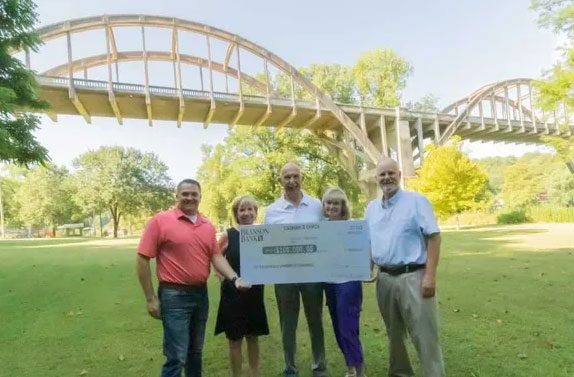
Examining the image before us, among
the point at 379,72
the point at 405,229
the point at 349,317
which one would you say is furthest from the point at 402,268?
the point at 379,72

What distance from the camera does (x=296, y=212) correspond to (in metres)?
3.93

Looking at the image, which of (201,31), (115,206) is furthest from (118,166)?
(201,31)

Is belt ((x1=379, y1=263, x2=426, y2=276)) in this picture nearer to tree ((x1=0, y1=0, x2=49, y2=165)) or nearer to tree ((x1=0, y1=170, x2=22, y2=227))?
tree ((x1=0, y1=0, x2=49, y2=165))

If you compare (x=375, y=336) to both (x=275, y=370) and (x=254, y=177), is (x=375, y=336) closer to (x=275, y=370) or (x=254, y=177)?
(x=275, y=370)

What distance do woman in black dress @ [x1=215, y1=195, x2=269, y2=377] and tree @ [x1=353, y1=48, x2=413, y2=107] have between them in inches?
1563

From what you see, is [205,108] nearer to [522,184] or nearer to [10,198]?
[522,184]

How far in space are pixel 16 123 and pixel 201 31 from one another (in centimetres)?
2009

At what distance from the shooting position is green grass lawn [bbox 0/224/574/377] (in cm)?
431

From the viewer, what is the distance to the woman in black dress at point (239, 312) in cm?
372

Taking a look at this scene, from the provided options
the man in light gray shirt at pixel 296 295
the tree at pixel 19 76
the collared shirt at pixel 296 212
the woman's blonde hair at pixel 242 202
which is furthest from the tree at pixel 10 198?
the man in light gray shirt at pixel 296 295

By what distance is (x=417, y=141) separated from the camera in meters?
32.8

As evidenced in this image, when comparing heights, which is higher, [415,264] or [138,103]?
[138,103]

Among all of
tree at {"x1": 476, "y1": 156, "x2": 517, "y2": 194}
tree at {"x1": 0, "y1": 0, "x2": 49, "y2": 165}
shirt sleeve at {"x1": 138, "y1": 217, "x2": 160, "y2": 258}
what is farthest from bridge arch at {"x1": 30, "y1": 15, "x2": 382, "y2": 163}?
tree at {"x1": 476, "y1": 156, "x2": 517, "y2": 194}

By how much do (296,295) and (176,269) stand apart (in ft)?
3.82
